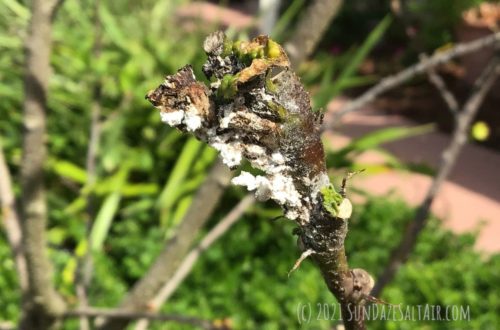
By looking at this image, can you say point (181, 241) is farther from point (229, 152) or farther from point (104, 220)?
point (104, 220)

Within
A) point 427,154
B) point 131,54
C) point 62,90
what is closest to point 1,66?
point 62,90

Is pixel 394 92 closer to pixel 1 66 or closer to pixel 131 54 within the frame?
pixel 131 54

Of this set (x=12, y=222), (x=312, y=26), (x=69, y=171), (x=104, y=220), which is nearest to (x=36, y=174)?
(x=12, y=222)

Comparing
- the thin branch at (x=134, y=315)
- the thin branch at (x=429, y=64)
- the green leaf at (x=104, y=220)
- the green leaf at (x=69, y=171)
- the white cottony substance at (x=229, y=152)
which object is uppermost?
the green leaf at (x=69, y=171)

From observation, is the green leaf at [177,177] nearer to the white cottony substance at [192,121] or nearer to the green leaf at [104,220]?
the green leaf at [104,220]

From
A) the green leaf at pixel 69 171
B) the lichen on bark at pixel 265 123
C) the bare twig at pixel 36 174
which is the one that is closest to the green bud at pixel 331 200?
the lichen on bark at pixel 265 123
